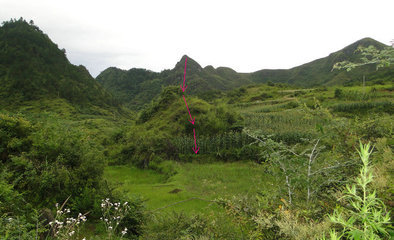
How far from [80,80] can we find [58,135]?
90.8m

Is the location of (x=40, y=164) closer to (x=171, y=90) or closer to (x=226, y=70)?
(x=171, y=90)

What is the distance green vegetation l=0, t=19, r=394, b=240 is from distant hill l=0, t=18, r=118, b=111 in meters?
34.2

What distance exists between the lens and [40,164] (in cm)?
651

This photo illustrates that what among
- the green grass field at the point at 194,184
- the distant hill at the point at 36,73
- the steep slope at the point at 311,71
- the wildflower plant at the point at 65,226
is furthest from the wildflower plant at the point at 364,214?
the steep slope at the point at 311,71

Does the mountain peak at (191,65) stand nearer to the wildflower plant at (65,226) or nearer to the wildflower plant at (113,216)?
the wildflower plant at (113,216)

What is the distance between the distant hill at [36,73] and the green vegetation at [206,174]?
3420cm

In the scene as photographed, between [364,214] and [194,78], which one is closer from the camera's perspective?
[364,214]

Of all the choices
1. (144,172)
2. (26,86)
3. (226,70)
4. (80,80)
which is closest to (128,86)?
(80,80)

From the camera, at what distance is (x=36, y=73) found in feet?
233

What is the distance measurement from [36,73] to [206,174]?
84.6 m

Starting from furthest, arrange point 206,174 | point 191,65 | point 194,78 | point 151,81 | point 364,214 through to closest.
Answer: point 191,65
point 151,81
point 194,78
point 206,174
point 364,214

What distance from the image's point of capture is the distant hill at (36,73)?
64.1m

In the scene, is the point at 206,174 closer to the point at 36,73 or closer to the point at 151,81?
the point at 36,73

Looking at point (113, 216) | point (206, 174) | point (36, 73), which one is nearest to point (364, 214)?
point (113, 216)
